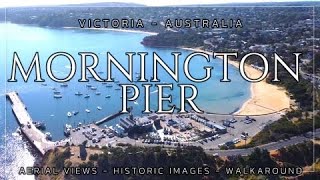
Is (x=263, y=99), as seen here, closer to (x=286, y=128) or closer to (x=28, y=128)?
(x=286, y=128)

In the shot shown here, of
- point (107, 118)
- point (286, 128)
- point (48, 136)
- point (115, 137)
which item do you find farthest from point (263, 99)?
point (48, 136)

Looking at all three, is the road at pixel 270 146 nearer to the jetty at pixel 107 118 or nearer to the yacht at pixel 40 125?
the jetty at pixel 107 118

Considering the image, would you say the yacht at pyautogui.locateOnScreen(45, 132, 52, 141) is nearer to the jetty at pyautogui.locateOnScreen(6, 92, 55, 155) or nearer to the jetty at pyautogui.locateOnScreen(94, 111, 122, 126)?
the jetty at pyautogui.locateOnScreen(6, 92, 55, 155)

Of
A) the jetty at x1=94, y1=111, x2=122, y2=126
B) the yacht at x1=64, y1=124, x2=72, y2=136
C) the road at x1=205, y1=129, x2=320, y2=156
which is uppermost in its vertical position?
the jetty at x1=94, y1=111, x2=122, y2=126

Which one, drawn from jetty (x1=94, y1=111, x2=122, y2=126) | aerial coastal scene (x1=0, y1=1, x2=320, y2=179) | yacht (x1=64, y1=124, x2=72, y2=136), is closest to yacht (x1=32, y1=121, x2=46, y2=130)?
aerial coastal scene (x1=0, y1=1, x2=320, y2=179)

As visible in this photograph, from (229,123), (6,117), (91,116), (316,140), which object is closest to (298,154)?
(316,140)

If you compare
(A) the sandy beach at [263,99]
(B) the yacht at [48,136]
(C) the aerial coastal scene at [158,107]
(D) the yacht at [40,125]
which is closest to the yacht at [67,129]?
(C) the aerial coastal scene at [158,107]

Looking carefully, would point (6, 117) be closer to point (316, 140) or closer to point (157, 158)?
point (157, 158)
